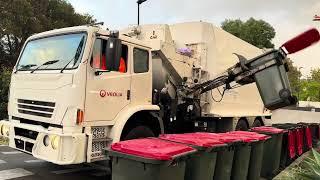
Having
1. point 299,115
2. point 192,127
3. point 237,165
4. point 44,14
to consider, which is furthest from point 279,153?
point 44,14

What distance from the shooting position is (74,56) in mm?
6938

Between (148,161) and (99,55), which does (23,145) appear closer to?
(99,55)

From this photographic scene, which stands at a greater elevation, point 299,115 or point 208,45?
point 208,45

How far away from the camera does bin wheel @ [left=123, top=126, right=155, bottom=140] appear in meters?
7.53

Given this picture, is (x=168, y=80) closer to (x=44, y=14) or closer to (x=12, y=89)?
(x=12, y=89)

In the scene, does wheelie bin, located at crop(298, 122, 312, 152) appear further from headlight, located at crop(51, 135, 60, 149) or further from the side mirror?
headlight, located at crop(51, 135, 60, 149)

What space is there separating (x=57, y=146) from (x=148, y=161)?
2.05m

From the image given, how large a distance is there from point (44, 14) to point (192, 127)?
21568 millimetres

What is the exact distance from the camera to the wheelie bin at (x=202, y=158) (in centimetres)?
565

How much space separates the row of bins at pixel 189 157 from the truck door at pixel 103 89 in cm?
115

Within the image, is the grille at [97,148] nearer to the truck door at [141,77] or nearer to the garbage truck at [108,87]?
the garbage truck at [108,87]

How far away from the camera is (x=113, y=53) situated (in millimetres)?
6758

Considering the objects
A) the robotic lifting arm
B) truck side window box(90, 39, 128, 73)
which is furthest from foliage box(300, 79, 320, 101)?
truck side window box(90, 39, 128, 73)

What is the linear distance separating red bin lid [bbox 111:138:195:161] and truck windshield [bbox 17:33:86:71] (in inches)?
77.2
